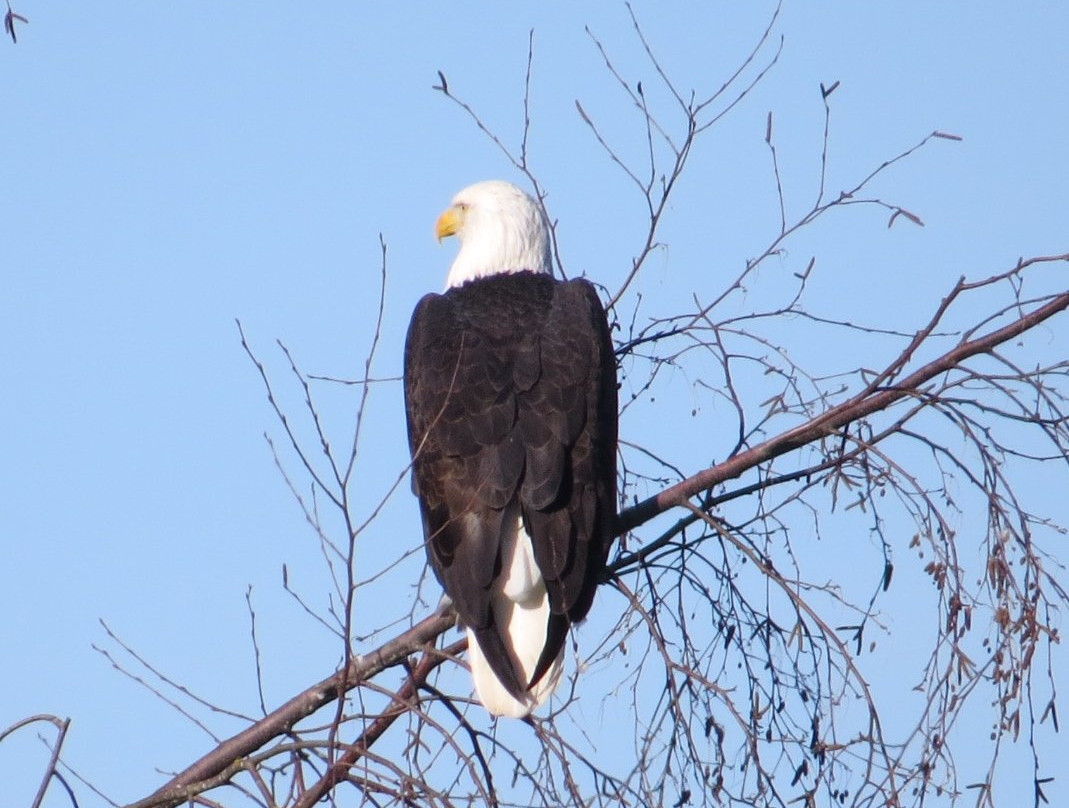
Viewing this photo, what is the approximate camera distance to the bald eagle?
176 inches

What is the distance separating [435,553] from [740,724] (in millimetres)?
1506

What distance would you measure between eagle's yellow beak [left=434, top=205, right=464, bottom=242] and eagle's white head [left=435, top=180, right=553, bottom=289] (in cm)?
2

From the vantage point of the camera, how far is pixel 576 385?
470 cm

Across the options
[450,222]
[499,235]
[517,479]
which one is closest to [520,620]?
[517,479]

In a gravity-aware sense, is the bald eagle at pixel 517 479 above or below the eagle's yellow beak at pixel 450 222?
below

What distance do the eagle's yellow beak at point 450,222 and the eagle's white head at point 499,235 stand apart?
0.05 ft

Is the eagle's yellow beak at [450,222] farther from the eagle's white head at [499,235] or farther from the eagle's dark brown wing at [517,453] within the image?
the eagle's dark brown wing at [517,453]

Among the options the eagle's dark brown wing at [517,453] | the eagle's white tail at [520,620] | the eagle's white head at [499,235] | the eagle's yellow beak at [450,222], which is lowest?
the eagle's white tail at [520,620]

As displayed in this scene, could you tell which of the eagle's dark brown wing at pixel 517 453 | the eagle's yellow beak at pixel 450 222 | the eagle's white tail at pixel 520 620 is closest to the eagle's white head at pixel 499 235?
the eagle's yellow beak at pixel 450 222

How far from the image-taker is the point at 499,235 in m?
5.90

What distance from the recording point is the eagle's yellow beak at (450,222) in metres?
6.18

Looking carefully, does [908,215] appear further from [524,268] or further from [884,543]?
[524,268]

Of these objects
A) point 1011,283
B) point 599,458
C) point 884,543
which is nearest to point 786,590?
point 884,543

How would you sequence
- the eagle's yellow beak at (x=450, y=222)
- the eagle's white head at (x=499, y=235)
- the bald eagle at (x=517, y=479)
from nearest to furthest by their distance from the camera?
the bald eagle at (x=517, y=479)
the eagle's white head at (x=499, y=235)
the eagle's yellow beak at (x=450, y=222)
